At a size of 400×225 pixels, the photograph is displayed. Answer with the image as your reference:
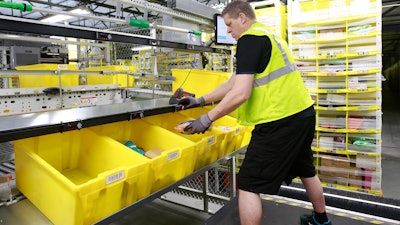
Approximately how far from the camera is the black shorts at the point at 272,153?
173 cm

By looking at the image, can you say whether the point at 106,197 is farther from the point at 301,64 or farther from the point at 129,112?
the point at 301,64

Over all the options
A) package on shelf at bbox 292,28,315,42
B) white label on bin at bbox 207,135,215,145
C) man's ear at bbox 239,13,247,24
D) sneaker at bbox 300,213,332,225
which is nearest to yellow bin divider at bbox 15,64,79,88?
white label on bin at bbox 207,135,215,145

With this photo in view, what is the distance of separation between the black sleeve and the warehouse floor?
1.31 meters

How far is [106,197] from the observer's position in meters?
1.41

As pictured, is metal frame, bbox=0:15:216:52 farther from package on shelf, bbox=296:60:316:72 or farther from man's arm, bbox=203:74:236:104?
package on shelf, bbox=296:60:316:72

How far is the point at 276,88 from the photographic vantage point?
1.72 meters

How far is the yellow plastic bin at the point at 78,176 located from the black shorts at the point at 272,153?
2.03 feet

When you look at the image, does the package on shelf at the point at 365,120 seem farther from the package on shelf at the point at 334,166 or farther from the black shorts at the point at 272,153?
the black shorts at the point at 272,153

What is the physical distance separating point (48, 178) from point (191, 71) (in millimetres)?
1804

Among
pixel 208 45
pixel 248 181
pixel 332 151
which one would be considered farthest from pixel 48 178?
pixel 332 151

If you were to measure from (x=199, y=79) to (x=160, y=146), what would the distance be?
1004 millimetres

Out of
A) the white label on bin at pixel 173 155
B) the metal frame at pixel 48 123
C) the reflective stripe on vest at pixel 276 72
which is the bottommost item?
the white label on bin at pixel 173 155

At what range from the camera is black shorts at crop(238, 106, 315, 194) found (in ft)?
5.66

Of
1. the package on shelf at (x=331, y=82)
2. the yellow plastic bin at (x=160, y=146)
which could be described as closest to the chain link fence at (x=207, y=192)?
the yellow plastic bin at (x=160, y=146)
